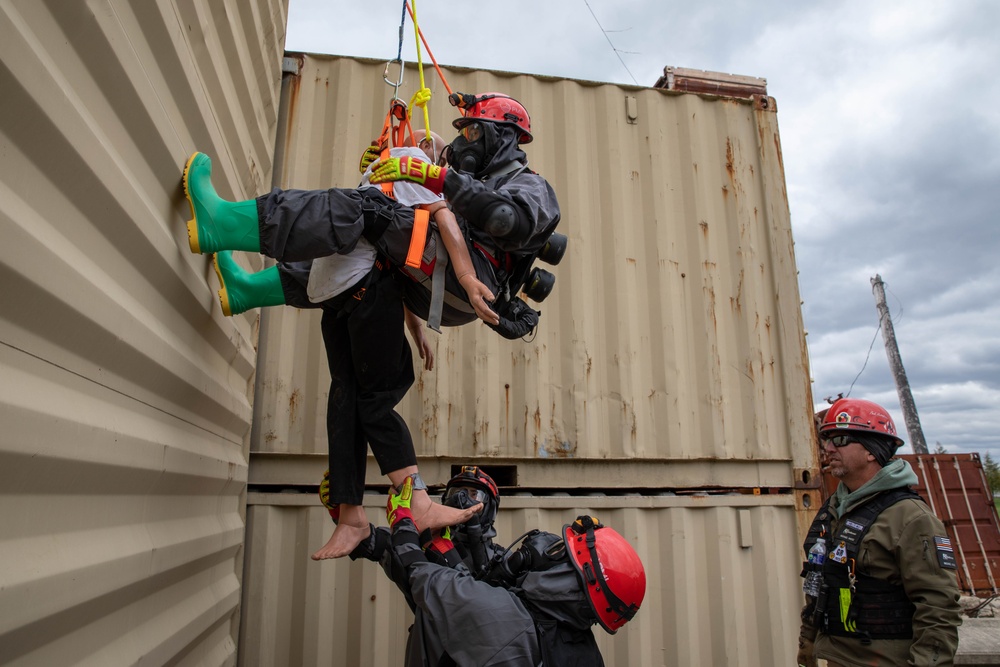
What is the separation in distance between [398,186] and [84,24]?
1.21m

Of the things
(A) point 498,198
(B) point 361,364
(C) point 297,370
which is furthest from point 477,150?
(C) point 297,370

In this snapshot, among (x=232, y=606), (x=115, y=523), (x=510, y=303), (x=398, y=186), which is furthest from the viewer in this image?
(x=232, y=606)

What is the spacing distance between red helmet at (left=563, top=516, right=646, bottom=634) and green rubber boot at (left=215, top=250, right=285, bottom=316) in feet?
4.92

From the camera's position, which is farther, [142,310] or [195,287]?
[195,287]

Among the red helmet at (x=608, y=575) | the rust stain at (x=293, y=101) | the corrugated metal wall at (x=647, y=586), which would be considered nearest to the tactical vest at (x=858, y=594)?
the corrugated metal wall at (x=647, y=586)

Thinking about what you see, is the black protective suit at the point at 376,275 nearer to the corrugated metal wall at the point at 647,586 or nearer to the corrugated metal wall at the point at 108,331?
the corrugated metal wall at the point at 108,331

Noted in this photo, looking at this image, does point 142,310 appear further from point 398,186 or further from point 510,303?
point 510,303

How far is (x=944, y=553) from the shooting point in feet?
9.12

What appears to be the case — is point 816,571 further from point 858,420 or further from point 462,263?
point 462,263

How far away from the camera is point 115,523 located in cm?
169

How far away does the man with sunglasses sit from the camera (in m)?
2.73

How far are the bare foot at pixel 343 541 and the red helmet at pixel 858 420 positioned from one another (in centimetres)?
221

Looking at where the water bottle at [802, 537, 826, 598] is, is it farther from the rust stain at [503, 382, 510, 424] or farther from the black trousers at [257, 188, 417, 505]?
the black trousers at [257, 188, 417, 505]

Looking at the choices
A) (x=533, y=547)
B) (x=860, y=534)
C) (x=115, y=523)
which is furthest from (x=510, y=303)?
(x=860, y=534)
